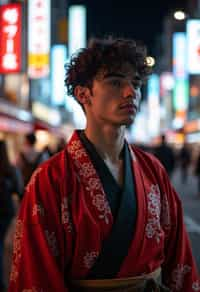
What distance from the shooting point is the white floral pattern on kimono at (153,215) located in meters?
2.08

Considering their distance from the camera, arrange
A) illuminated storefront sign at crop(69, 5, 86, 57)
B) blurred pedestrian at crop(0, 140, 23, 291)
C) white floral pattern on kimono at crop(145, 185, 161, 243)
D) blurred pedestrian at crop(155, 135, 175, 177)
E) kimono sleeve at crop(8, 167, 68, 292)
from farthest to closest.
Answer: illuminated storefront sign at crop(69, 5, 86, 57) < blurred pedestrian at crop(155, 135, 175, 177) < blurred pedestrian at crop(0, 140, 23, 291) < white floral pattern on kimono at crop(145, 185, 161, 243) < kimono sleeve at crop(8, 167, 68, 292)

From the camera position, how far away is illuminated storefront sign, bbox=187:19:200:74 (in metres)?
19.4

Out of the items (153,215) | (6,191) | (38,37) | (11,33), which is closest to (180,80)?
(38,37)

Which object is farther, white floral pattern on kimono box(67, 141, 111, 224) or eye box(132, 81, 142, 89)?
eye box(132, 81, 142, 89)

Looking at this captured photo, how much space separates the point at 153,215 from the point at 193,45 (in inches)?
718

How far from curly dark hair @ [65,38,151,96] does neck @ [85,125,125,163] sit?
0.18 metres

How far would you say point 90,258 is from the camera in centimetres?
197

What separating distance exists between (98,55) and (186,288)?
0.96m

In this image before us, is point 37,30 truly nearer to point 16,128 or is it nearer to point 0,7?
point 0,7

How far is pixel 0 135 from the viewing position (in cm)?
2233

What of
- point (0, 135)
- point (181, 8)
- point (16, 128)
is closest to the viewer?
point (181, 8)

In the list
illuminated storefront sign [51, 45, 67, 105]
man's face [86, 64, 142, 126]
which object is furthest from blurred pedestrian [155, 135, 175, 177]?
illuminated storefront sign [51, 45, 67, 105]

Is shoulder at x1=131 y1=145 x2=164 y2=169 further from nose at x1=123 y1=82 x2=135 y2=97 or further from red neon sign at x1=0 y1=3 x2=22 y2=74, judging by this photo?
red neon sign at x1=0 y1=3 x2=22 y2=74

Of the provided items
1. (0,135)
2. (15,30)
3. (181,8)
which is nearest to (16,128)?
(0,135)
